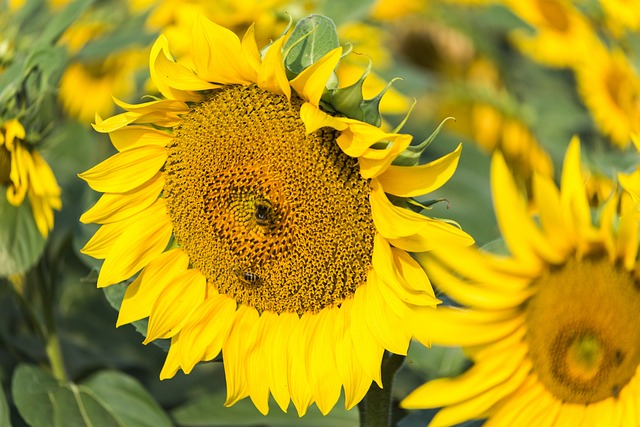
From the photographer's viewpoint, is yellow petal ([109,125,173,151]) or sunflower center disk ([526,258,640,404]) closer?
sunflower center disk ([526,258,640,404])

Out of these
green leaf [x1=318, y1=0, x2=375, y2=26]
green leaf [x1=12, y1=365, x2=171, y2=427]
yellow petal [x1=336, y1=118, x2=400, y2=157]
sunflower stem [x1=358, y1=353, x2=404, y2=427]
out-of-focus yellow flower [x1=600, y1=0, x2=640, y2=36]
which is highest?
yellow petal [x1=336, y1=118, x2=400, y2=157]

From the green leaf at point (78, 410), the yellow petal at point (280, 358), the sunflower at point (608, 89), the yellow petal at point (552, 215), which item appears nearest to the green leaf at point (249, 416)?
the green leaf at point (78, 410)

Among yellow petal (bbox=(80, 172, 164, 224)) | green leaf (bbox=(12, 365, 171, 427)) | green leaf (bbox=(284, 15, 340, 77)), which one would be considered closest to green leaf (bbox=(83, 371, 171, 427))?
green leaf (bbox=(12, 365, 171, 427))

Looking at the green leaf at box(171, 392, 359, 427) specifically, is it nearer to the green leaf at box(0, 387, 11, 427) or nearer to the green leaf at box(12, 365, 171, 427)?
the green leaf at box(12, 365, 171, 427)

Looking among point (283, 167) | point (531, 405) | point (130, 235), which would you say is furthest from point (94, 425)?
point (531, 405)

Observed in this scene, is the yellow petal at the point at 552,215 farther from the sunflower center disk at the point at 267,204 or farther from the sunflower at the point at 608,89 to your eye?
the sunflower at the point at 608,89

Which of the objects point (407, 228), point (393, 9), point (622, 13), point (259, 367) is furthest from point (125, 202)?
point (393, 9)
